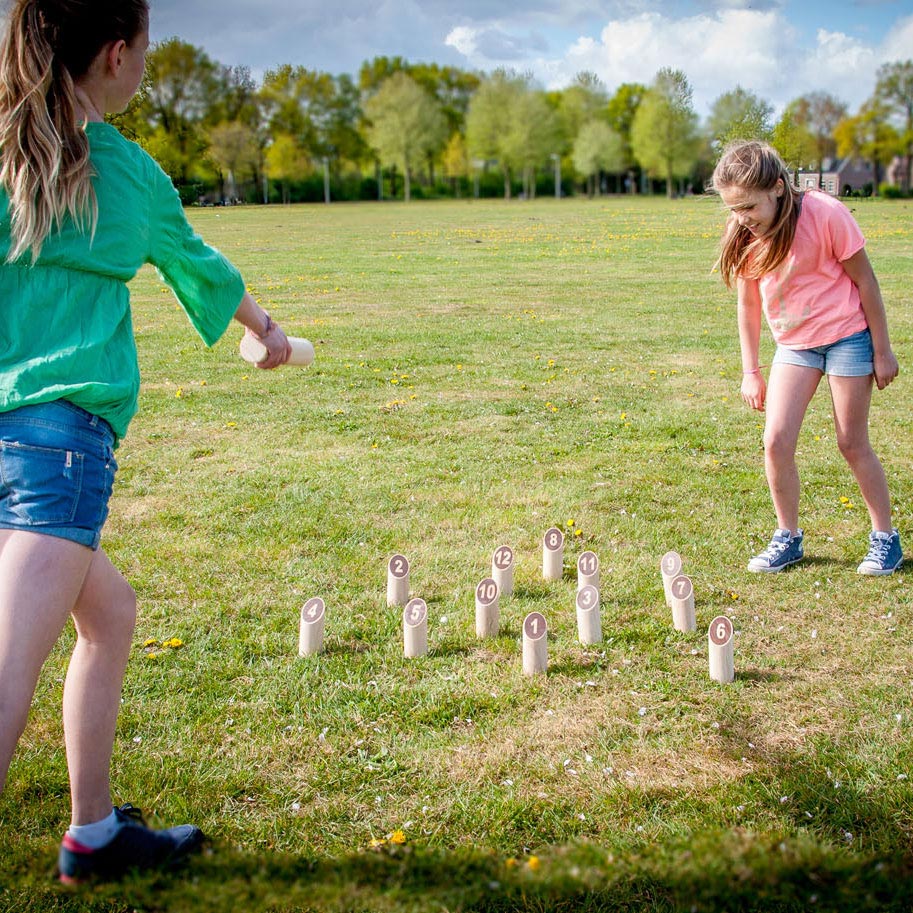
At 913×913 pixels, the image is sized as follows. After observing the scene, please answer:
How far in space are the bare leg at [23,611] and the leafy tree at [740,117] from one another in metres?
5.27

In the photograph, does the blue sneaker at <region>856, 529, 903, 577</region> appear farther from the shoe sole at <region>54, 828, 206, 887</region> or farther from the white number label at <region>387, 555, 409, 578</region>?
the shoe sole at <region>54, 828, 206, 887</region>

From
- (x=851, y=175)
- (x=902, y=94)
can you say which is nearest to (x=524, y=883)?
(x=851, y=175)

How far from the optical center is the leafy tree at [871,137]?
13992mm

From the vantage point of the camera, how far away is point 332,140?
162 feet

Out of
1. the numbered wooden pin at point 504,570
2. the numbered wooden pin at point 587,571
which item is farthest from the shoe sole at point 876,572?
the numbered wooden pin at point 504,570

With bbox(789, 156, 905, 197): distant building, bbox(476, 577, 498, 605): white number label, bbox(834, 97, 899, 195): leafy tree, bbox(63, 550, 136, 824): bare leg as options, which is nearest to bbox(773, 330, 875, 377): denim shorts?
bbox(789, 156, 905, 197): distant building

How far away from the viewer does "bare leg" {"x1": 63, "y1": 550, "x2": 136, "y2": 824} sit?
2.43m

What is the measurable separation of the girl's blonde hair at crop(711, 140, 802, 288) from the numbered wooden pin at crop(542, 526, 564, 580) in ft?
5.59

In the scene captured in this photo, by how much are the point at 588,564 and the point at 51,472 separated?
9.48ft

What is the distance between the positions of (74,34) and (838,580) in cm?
436

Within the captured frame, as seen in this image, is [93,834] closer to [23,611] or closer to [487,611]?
[23,611]

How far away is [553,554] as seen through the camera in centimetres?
481

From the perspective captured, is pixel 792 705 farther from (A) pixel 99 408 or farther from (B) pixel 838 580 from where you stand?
(A) pixel 99 408

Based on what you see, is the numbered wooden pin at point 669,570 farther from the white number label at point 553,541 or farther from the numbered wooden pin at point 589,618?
the white number label at point 553,541
